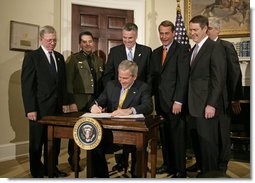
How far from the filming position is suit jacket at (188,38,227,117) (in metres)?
2.89

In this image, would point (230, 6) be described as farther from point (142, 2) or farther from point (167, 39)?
point (167, 39)

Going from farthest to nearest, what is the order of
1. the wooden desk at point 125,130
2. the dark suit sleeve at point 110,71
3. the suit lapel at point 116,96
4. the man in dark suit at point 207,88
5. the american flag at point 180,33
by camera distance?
the american flag at point 180,33, the dark suit sleeve at point 110,71, the man in dark suit at point 207,88, the suit lapel at point 116,96, the wooden desk at point 125,130

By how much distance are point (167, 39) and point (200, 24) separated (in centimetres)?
43

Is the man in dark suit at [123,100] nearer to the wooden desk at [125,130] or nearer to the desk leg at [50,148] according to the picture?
the wooden desk at [125,130]

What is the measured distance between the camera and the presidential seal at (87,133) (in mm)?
2350

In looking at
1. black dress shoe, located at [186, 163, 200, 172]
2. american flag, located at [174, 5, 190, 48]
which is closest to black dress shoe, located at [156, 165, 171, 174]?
black dress shoe, located at [186, 163, 200, 172]

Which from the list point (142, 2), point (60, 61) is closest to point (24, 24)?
point (60, 61)

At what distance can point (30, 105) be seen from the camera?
309 centimetres

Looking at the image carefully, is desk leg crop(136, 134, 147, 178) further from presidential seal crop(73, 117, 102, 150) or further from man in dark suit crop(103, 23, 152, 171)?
man in dark suit crop(103, 23, 152, 171)

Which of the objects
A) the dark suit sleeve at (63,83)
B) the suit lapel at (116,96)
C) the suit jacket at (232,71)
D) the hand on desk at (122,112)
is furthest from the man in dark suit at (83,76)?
the suit jacket at (232,71)

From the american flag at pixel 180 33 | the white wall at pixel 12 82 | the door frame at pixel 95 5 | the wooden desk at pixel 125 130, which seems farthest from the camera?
the door frame at pixel 95 5

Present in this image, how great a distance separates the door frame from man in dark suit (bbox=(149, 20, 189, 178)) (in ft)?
5.64

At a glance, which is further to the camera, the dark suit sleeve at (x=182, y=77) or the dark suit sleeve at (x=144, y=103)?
the dark suit sleeve at (x=182, y=77)

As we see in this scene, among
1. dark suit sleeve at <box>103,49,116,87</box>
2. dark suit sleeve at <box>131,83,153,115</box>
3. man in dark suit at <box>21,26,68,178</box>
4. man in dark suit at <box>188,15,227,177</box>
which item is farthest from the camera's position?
dark suit sleeve at <box>103,49,116,87</box>
